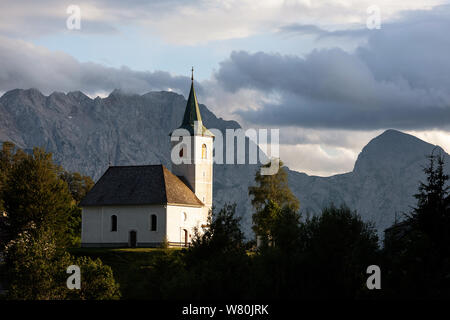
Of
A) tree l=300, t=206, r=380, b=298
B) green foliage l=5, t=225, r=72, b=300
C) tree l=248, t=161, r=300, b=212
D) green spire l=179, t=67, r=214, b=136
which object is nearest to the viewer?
tree l=300, t=206, r=380, b=298

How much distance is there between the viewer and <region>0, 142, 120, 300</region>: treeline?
192 ft

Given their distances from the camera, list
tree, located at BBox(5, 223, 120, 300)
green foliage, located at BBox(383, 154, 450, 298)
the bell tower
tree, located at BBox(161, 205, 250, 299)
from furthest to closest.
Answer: the bell tower → tree, located at BBox(5, 223, 120, 300) → tree, located at BBox(161, 205, 250, 299) → green foliage, located at BBox(383, 154, 450, 298)

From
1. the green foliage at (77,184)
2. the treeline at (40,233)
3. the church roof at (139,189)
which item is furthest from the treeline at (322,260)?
the green foliage at (77,184)

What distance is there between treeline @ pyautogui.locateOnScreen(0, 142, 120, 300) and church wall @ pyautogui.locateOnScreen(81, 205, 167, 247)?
2.79 m

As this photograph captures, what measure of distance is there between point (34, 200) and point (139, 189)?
49.2 feet

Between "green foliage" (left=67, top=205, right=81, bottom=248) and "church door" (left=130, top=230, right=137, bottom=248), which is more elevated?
"green foliage" (left=67, top=205, right=81, bottom=248)

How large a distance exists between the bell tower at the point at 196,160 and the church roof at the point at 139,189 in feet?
11.4

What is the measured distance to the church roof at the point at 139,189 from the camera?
95.4 metres

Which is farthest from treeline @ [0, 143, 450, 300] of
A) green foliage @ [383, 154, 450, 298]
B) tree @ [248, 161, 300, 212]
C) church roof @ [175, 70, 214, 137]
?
church roof @ [175, 70, 214, 137]

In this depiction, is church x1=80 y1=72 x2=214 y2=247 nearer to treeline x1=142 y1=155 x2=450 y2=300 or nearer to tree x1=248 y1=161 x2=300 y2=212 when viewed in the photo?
tree x1=248 y1=161 x2=300 y2=212

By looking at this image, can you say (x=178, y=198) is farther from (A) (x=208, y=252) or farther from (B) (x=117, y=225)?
(A) (x=208, y=252)

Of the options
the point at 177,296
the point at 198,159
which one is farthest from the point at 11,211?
the point at 177,296
